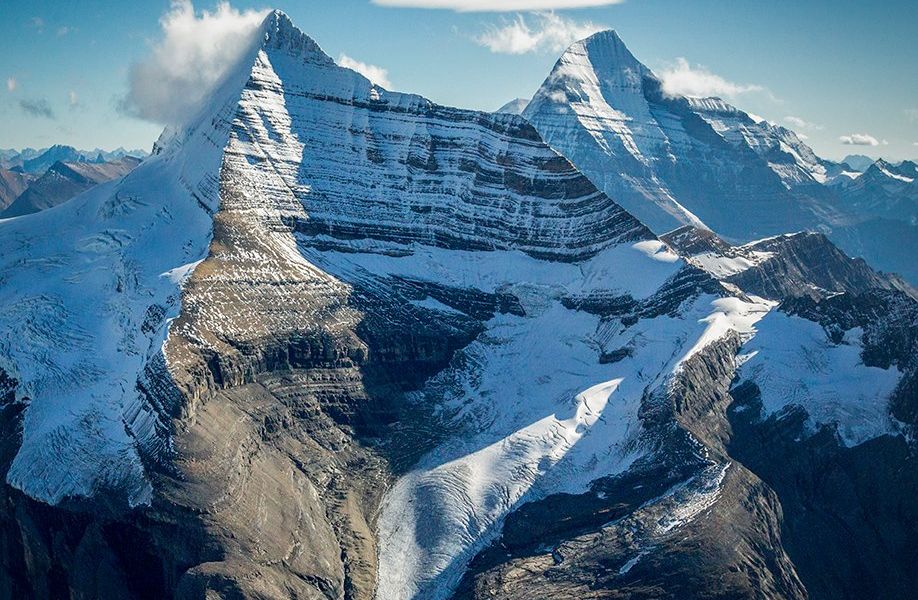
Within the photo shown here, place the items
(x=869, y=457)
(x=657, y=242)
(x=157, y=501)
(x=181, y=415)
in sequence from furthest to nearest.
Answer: (x=657, y=242), (x=869, y=457), (x=181, y=415), (x=157, y=501)

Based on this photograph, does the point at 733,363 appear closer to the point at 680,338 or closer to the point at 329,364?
the point at 680,338

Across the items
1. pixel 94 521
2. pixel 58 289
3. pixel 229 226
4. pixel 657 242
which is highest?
pixel 657 242

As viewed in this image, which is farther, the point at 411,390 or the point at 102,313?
the point at 411,390

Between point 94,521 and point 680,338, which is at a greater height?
point 680,338

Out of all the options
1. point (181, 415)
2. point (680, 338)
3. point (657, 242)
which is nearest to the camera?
point (181, 415)

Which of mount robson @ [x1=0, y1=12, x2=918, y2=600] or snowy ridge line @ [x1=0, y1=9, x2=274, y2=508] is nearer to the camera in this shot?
mount robson @ [x1=0, y1=12, x2=918, y2=600]

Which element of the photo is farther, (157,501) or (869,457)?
(869,457)

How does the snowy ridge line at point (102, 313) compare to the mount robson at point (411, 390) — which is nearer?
the mount robson at point (411, 390)

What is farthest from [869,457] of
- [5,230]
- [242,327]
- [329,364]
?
[5,230]
